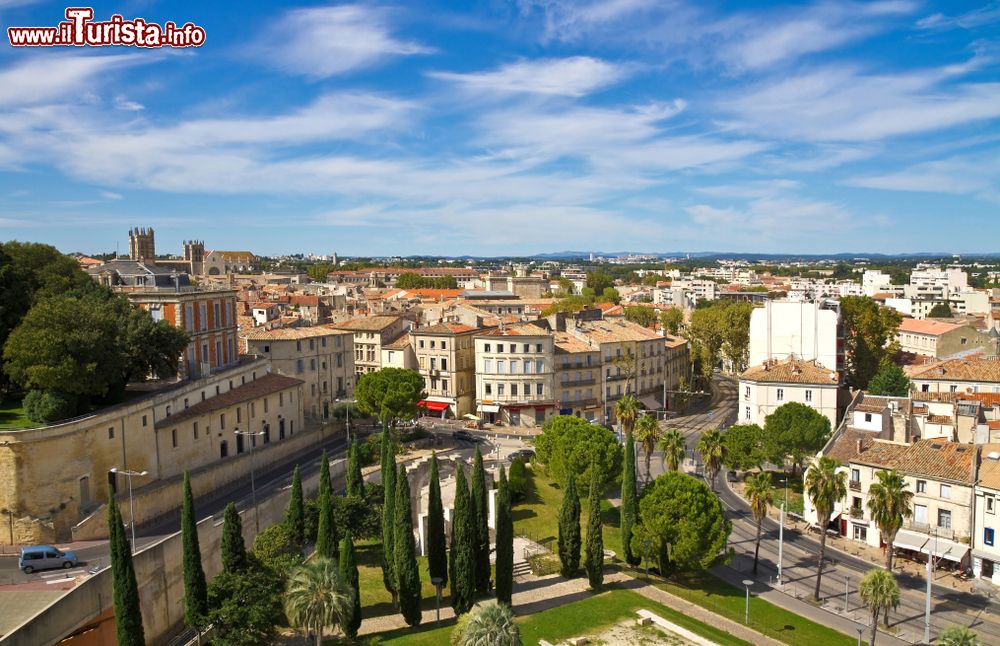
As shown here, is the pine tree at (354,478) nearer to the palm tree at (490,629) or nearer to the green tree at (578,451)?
the green tree at (578,451)

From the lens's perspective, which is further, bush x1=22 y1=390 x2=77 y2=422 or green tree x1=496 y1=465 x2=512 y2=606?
bush x1=22 y1=390 x2=77 y2=422

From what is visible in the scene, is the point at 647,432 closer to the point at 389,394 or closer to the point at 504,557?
the point at 504,557

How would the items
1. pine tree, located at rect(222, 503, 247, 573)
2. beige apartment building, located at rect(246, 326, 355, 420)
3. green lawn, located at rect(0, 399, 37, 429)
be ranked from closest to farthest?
1. pine tree, located at rect(222, 503, 247, 573)
2. green lawn, located at rect(0, 399, 37, 429)
3. beige apartment building, located at rect(246, 326, 355, 420)

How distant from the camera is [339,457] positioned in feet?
223

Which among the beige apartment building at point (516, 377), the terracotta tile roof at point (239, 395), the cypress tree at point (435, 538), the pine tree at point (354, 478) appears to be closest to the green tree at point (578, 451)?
the cypress tree at point (435, 538)

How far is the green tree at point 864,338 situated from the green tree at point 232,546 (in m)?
82.6

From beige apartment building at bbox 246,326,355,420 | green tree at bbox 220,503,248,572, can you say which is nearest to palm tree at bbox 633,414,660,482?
green tree at bbox 220,503,248,572

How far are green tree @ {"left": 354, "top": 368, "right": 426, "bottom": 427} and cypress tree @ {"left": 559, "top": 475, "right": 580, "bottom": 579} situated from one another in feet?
85.2

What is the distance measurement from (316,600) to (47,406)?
976 inches

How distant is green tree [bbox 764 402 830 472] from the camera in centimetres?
6494

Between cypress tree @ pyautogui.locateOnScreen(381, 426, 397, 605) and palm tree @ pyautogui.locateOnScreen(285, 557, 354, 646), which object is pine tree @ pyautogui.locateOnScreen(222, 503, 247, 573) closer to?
palm tree @ pyautogui.locateOnScreen(285, 557, 354, 646)

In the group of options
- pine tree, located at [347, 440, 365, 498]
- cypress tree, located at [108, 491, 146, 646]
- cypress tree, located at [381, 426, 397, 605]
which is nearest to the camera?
cypress tree, located at [108, 491, 146, 646]

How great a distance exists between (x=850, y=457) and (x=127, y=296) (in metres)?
61.8

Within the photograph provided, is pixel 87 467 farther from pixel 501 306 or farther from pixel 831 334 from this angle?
pixel 501 306
